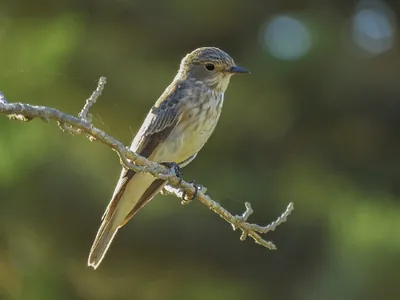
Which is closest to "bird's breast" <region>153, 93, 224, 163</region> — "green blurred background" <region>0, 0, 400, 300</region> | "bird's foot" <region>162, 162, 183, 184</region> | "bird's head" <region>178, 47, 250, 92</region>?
"bird's foot" <region>162, 162, 183, 184</region>

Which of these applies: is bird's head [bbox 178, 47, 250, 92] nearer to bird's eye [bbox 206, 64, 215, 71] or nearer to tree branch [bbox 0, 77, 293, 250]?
bird's eye [bbox 206, 64, 215, 71]

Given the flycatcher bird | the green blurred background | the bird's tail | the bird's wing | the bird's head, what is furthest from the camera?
the green blurred background

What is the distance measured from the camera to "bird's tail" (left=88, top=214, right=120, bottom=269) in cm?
502

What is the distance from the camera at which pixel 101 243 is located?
5059 mm

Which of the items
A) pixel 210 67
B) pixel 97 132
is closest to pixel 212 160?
pixel 210 67

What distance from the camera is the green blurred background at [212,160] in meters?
9.96

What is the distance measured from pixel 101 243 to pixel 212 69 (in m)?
1.25

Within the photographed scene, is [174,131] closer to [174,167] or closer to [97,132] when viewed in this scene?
[174,167]

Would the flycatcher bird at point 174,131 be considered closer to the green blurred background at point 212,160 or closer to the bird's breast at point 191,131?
the bird's breast at point 191,131

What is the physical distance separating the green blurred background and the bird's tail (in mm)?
3897

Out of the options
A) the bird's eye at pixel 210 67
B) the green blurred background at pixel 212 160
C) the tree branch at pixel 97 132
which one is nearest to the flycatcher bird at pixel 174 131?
the bird's eye at pixel 210 67

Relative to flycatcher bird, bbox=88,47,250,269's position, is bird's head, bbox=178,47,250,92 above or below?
above

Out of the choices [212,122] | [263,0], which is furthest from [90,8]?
[212,122]

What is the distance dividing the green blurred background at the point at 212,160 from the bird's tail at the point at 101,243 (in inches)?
153
